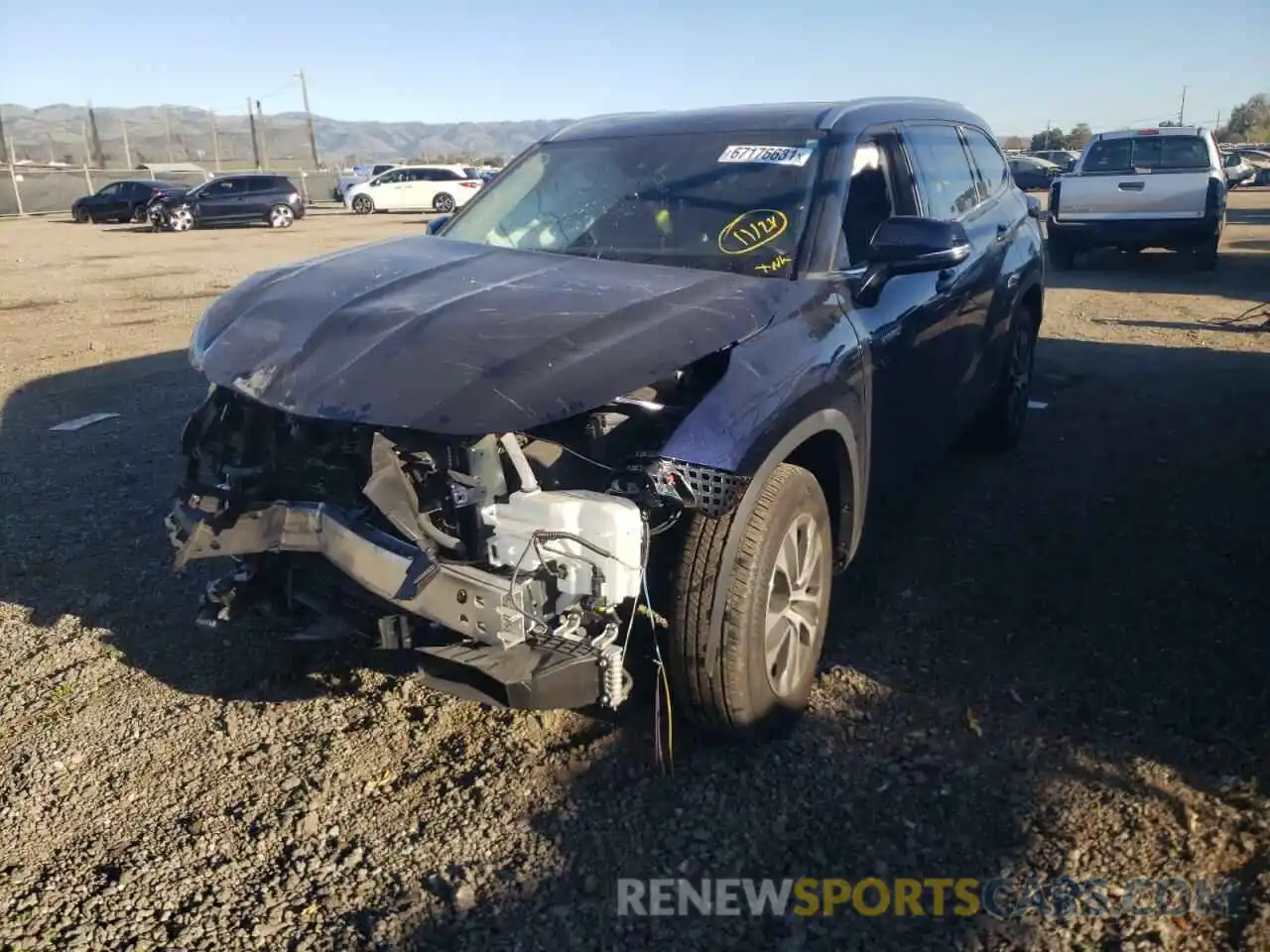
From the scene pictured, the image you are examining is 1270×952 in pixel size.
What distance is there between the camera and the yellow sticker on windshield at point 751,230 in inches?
140

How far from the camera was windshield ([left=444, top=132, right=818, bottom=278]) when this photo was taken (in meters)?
3.59

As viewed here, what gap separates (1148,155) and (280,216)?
23.3 metres

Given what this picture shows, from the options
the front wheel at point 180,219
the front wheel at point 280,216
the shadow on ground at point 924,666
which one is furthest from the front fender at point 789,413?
the front wheel at point 280,216

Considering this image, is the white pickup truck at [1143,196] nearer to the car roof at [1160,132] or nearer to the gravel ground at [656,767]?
the car roof at [1160,132]

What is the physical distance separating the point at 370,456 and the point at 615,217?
1.66 metres

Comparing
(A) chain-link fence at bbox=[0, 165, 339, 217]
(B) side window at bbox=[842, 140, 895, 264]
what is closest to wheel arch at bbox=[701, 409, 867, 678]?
(B) side window at bbox=[842, 140, 895, 264]

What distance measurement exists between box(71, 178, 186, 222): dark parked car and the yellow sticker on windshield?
30.2 meters

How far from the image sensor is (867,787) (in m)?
2.91

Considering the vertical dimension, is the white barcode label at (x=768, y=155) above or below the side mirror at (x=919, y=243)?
above

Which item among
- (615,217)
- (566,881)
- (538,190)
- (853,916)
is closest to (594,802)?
(566,881)

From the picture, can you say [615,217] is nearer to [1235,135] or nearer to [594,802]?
[594,802]

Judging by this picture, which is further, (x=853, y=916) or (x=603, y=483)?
(x=603, y=483)

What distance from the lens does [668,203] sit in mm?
3840

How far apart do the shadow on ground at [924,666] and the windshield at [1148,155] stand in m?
8.76
